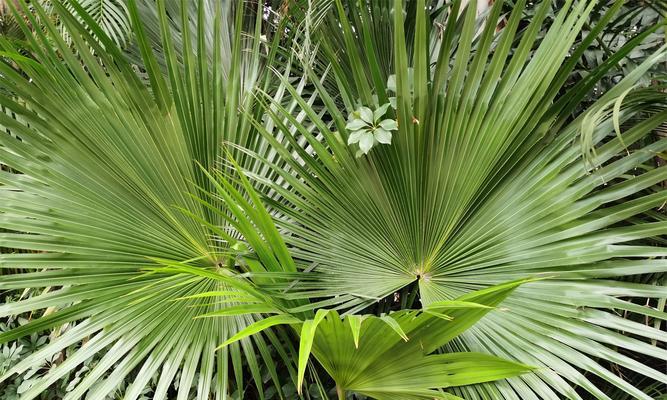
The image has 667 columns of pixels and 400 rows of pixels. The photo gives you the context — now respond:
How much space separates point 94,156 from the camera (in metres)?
1.15

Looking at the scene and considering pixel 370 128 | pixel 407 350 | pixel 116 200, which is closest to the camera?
pixel 407 350

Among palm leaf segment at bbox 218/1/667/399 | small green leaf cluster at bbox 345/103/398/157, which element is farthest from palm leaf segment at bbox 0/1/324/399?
small green leaf cluster at bbox 345/103/398/157

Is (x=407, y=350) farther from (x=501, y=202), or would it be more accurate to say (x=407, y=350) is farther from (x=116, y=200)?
(x=116, y=200)

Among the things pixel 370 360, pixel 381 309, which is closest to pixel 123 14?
pixel 381 309

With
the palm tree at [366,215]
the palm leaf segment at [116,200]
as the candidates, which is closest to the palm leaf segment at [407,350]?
the palm tree at [366,215]

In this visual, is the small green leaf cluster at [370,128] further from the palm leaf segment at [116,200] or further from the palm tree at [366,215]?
the palm leaf segment at [116,200]

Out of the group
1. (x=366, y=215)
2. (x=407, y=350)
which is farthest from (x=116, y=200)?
(x=407, y=350)

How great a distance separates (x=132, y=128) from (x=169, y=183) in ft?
0.51

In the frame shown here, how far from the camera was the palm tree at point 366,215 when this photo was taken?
87cm

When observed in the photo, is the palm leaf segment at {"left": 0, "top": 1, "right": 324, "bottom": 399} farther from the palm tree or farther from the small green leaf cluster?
the small green leaf cluster

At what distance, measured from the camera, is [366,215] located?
41.9 inches

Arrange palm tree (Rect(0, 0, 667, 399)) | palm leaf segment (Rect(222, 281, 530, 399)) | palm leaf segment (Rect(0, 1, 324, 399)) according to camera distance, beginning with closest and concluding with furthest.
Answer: palm leaf segment (Rect(222, 281, 530, 399)), palm tree (Rect(0, 0, 667, 399)), palm leaf segment (Rect(0, 1, 324, 399))

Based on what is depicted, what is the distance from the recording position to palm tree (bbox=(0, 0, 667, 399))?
2.87 ft

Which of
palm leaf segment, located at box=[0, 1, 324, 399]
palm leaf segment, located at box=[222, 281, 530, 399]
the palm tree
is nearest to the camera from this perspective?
palm leaf segment, located at box=[222, 281, 530, 399]
